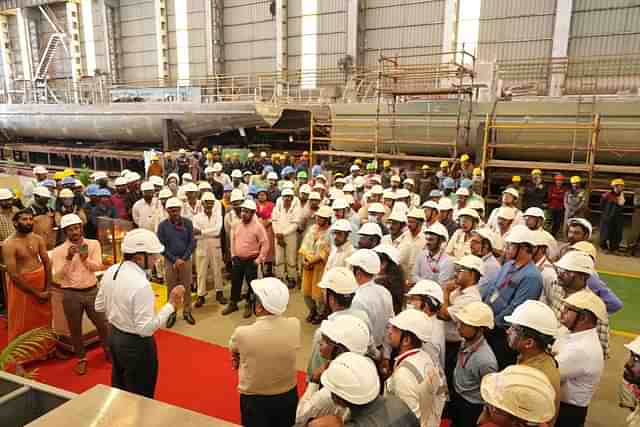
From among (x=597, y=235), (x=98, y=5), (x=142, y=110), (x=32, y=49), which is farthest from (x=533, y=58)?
(x=32, y=49)

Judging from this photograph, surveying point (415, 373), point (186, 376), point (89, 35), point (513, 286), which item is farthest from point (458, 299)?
point (89, 35)

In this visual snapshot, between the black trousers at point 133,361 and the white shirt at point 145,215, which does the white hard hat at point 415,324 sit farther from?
the white shirt at point 145,215

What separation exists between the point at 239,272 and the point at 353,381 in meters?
4.29

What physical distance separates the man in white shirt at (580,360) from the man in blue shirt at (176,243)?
168 inches

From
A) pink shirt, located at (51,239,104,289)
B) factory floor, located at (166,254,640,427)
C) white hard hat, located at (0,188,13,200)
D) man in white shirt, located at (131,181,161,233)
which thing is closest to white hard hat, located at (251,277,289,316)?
factory floor, located at (166,254,640,427)

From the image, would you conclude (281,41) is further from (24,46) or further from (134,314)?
(24,46)

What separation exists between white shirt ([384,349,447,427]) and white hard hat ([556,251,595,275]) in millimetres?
1658

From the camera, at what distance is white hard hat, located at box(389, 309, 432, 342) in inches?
91.8

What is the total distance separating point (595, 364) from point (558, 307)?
126 centimetres

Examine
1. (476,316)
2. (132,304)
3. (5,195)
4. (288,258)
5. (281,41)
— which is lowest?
(288,258)

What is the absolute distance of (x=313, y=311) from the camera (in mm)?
5656

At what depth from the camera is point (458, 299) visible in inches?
132

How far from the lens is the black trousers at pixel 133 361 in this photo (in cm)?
→ 304

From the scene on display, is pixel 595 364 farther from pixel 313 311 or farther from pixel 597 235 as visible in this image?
pixel 597 235
